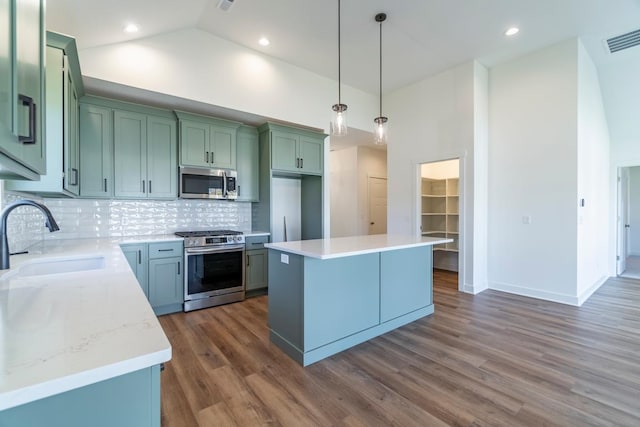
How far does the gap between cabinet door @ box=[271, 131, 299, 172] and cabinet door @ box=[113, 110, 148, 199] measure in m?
1.66

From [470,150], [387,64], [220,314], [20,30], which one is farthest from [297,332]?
[387,64]

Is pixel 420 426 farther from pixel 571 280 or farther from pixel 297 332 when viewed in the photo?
pixel 571 280

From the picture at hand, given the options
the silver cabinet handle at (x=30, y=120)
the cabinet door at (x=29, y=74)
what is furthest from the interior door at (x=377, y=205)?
the silver cabinet handle at (x=30, y=120)

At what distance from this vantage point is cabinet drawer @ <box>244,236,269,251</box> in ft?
13.5

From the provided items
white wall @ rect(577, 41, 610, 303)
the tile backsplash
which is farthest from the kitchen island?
white wall @ rect(577, 41, 610, 303)

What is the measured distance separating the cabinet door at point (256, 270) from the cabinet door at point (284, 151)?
4.28ft

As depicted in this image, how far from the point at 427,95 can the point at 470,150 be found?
4.22 feet

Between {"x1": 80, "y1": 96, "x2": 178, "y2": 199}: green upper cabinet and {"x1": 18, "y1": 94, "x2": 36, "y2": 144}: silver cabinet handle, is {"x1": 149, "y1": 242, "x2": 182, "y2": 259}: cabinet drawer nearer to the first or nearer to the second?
{"x1": 80, "y1": 96, "x2": 178, "y2": 199}: green upper cabinet

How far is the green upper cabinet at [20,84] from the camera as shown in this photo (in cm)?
77

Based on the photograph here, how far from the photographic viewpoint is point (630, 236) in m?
8.05

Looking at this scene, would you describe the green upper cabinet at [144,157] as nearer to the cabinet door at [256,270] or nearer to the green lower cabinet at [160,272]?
the green lower cabinet at [160,272]

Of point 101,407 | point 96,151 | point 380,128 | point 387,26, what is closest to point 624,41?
point 387,26

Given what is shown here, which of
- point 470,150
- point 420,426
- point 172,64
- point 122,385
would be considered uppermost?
point 172,64

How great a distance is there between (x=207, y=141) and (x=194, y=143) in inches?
6.8
